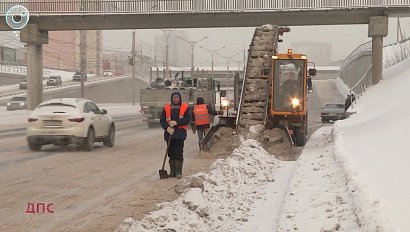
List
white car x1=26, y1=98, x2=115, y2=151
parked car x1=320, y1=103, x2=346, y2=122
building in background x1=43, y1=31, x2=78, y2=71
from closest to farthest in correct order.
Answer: white car x1=26, y1=98, x2=115, y2=151 → parked car x1=320, y1=103, x2=346, y2=122 → building in background x1=43, y1=31, x2=78, y2=71

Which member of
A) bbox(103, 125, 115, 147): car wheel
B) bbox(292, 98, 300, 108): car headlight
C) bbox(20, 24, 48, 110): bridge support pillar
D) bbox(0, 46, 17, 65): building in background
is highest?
bbox(0, 46, 17, 65): building in background

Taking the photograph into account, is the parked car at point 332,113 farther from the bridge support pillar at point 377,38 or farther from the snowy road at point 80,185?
the snowy road at point 80,185

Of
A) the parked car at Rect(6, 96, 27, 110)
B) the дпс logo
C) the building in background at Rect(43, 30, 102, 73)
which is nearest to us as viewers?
the дпс logo

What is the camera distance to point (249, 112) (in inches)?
695

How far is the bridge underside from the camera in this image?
3784 centimetres

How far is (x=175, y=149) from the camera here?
11.4 meters

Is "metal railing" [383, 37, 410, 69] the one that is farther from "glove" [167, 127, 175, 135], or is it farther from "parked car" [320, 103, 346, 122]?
"glove" [167, 127, 175, 135]

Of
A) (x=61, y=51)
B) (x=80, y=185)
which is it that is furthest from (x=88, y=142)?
(x=61, y=51)

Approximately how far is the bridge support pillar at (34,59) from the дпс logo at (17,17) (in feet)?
2.55

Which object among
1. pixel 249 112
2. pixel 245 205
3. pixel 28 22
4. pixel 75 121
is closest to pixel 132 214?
pixel 245 205

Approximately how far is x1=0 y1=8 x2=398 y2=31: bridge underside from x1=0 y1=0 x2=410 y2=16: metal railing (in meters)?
0.36

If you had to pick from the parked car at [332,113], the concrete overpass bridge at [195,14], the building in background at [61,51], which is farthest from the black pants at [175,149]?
the building in background at [61,51]

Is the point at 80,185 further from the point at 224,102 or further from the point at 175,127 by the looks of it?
the point at 224,102

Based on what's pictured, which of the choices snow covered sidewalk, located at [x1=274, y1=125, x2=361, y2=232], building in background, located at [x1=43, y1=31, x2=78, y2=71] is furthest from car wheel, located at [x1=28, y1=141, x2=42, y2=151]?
building in background, located at [x1=43, y1=31, x2=78, y2=71]
